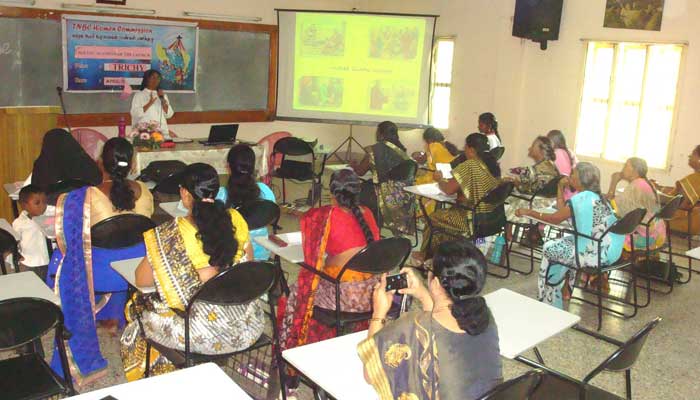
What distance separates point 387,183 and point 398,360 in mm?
4317

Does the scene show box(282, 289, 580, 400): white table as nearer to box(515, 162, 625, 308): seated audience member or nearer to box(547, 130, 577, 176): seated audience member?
box(515, 162, 625, 308): seated audience member

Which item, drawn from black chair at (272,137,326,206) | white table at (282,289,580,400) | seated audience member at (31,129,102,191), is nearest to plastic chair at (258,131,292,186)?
black chair at (272,137,326,206)

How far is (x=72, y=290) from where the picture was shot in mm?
3363

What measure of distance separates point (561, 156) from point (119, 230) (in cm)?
410

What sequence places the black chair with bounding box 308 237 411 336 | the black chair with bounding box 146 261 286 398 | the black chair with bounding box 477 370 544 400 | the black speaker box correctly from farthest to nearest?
the black speaker box, the black chair with bounding box 308 237 411 336, the black chair with bounding box 146 261 286 398, the black chair with bounding box 477 370 544 400

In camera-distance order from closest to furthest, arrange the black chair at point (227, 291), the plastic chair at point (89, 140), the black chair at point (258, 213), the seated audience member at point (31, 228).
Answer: the black chair at point (227, 291), the black chair at point (258, 213), the seated audience member at point (31, 228), the plastic chair at point (89, 140)

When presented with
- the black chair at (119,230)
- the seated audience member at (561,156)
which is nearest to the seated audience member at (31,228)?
the black chair at (119,230)

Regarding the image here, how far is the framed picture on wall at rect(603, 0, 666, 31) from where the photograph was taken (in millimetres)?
7215

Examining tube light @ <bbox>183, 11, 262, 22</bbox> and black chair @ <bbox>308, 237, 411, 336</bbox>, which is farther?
tube light @ <bbox>183, 11, 262, 22</bbox>

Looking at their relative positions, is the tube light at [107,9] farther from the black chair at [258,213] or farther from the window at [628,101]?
the window at [628,101]

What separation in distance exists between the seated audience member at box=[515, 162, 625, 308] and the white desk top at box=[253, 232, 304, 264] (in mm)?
1780

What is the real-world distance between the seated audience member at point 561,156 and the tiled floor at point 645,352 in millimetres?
1301

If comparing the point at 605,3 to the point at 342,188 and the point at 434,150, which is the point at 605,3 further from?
the point at 342,188

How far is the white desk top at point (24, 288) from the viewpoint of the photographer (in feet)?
8.86
